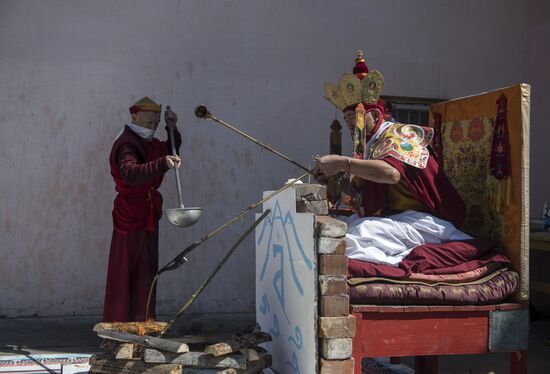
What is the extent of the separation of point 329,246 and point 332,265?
86mm

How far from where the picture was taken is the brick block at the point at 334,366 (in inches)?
117

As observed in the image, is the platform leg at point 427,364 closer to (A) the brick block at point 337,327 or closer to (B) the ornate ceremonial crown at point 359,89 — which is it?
(A) the brick block at point 337,327

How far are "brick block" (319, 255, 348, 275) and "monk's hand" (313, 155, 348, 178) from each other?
0.60 meters

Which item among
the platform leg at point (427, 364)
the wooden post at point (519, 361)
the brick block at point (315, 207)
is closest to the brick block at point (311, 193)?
the brick block at point (315, 207)

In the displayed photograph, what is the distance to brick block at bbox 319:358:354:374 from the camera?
2982 millimetres

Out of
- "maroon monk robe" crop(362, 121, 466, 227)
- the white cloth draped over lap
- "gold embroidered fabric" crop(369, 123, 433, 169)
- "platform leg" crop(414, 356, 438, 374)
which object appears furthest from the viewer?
"platform leg" crop(414, 356, 438, 374)

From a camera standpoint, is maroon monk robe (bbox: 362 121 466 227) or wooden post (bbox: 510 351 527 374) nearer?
wooden post (bbox: 510 351 527 374)

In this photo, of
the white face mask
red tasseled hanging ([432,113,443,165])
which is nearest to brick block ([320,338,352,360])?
red tasseled hanging ([432,113,443,165])

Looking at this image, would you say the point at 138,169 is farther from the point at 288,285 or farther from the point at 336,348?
the point at 336,348

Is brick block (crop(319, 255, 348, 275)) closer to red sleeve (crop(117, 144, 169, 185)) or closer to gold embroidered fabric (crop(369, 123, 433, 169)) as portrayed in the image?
gold embroidered fabric (crop(369, 123, 433, 169))

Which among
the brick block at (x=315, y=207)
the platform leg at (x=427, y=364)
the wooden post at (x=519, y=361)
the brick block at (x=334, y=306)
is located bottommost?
the platform leg at (x=427, y=364)

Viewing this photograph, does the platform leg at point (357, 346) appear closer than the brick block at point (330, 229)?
No

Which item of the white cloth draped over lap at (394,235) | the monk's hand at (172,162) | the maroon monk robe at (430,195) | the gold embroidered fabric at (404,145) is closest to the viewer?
the white cloth draped over lap at (394,235)

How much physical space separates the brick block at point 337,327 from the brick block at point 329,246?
0.95ft
